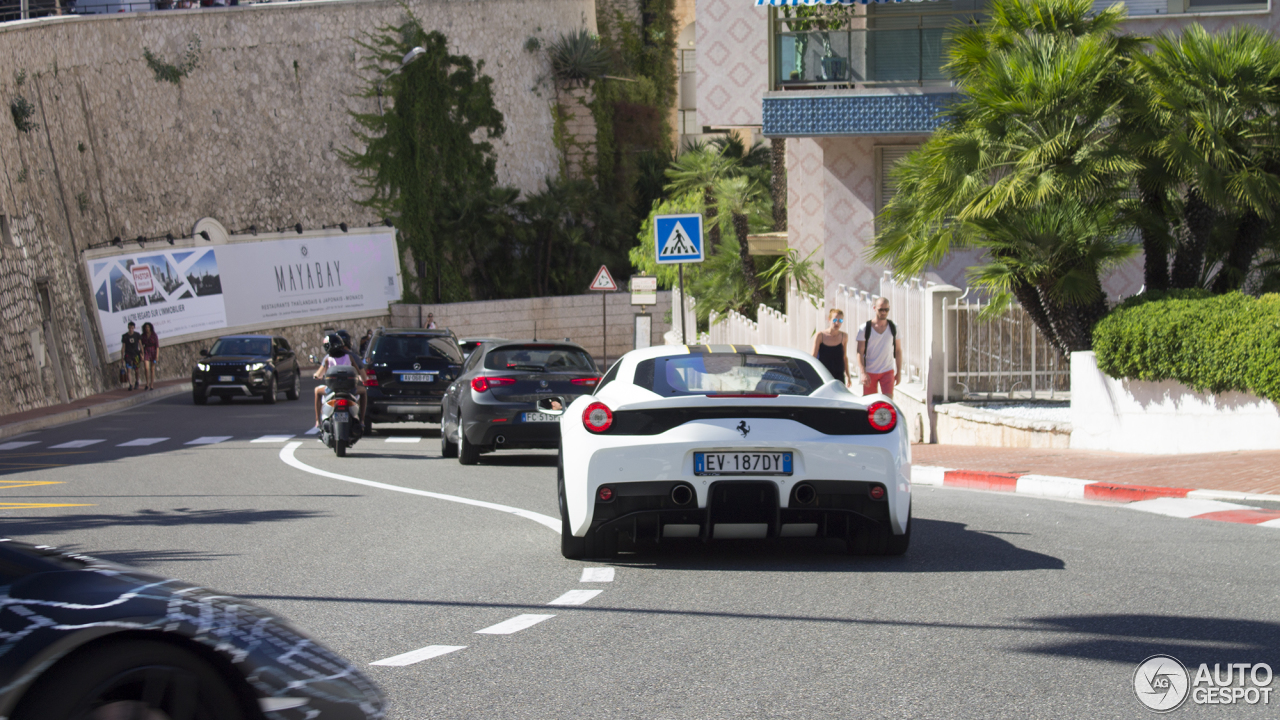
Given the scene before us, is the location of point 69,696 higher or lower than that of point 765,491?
higher

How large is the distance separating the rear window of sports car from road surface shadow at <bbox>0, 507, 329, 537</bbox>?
3691 millimetres

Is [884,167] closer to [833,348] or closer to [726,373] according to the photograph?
[833,348]

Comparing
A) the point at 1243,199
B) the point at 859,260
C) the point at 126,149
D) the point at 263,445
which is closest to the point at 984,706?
the point at 1243,199

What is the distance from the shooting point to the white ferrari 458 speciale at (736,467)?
7.32 meters

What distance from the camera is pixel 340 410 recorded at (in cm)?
1675

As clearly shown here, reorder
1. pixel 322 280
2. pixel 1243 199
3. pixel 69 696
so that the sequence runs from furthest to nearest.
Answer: pixel 322 280
pixel 1243 199
pixel 69 696

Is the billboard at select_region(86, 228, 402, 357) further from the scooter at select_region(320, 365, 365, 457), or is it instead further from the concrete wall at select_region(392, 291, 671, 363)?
the scooter at select_region(320, 365, 365, 457)

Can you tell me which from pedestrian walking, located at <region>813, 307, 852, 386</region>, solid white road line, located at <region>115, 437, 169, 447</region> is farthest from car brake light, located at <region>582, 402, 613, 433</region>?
solid white road line, located at <region>115, 437, 169, 447</region>

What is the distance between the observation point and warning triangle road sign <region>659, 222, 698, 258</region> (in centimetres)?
2058

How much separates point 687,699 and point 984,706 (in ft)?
3.48

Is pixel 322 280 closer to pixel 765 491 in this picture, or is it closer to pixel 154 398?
pixel 154 398

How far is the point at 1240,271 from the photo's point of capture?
49.7 ft

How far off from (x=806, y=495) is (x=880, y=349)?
8877mm

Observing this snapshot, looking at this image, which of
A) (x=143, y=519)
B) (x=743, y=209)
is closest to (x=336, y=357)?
(x=143, y=519)
